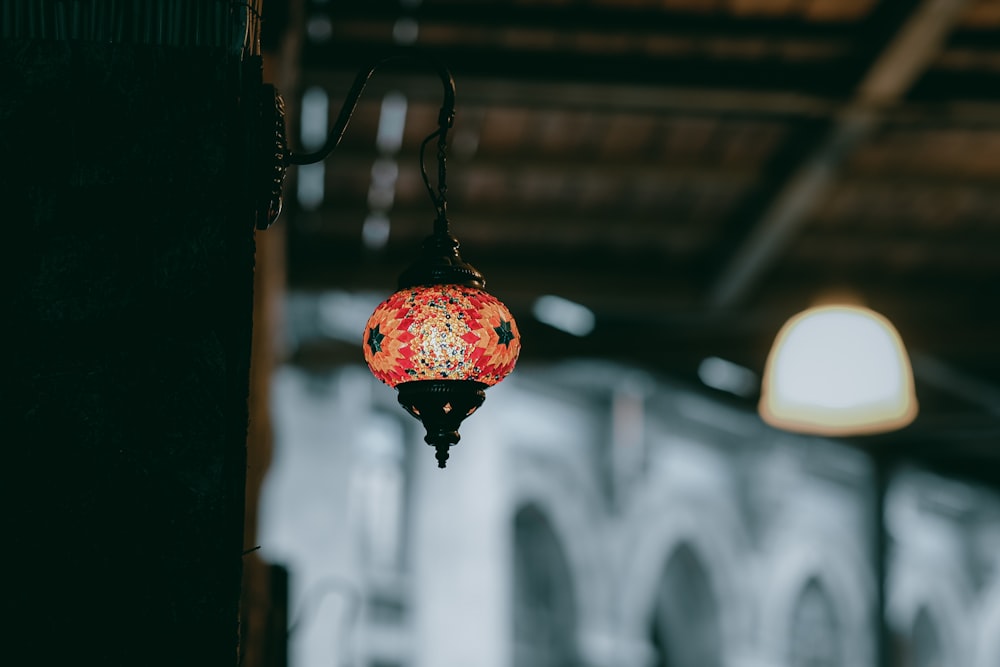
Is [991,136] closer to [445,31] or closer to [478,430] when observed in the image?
[445,31]

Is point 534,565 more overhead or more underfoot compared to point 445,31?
more underfoot

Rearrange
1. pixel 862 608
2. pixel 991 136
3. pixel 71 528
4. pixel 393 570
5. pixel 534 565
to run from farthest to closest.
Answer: pixel 862 608, pixel 534 565, pixel 393 570, pixel 991 136, pixel 71 528

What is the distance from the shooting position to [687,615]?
1683 centimetres

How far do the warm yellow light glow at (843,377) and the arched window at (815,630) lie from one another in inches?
507

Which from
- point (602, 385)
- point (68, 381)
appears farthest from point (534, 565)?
point (68, 381)

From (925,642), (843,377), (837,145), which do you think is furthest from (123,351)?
(925,642)

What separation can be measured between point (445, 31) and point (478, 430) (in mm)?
7006

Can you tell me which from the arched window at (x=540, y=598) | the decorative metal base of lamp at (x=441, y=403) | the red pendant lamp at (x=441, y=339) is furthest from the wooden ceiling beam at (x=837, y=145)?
the arched window at (x=540, y=598)

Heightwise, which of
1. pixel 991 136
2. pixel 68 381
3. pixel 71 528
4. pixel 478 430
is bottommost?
pixel 71 528

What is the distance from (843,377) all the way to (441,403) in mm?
2954

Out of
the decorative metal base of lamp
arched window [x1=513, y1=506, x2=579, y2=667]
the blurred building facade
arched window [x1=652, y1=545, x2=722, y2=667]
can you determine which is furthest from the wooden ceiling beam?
arched window [x1=652, y1=545, x2=722, y2=667]

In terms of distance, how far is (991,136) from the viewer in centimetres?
866

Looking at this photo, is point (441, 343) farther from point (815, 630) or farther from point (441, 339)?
point (815, 630)

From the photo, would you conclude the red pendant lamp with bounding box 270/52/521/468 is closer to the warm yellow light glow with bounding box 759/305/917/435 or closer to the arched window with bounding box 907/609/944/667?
the warm yellow light glow with bounding box 759/305/917/435
